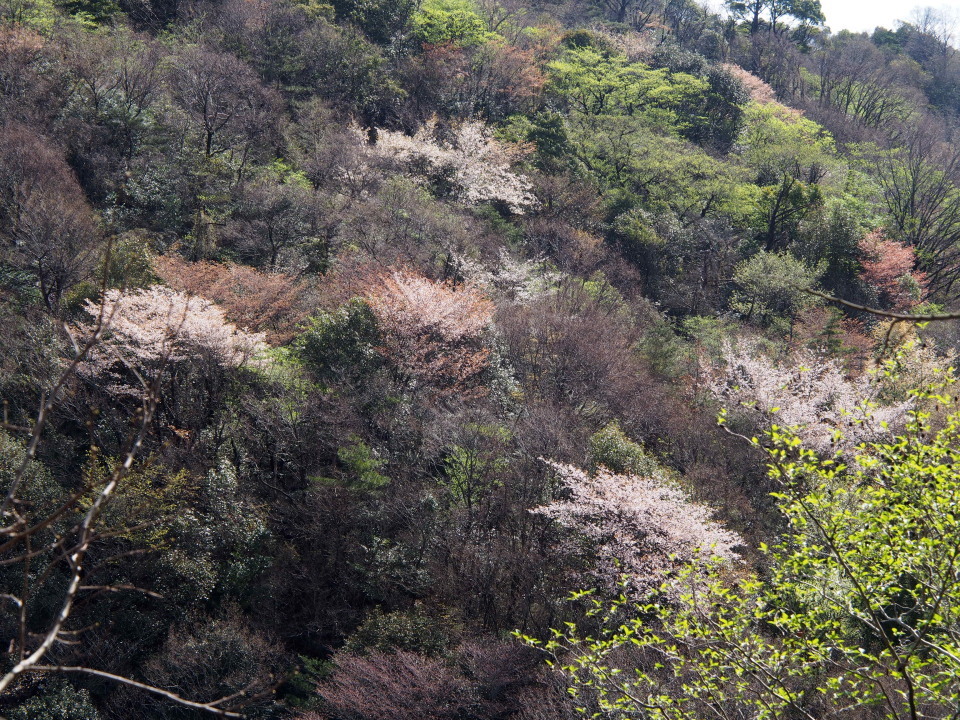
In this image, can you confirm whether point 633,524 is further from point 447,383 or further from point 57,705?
point 57,705

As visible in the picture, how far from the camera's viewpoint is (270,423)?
18.0 metres

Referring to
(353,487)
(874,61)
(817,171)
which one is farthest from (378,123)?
(874,61)

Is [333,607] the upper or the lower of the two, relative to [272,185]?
lower

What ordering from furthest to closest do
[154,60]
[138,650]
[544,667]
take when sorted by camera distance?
[154,60], [138,650], [544,667]

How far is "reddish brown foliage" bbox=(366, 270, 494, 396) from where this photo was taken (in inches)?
816

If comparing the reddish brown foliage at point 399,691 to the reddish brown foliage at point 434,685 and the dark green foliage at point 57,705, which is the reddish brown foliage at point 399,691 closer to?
the reddish brown foliage at point 434,685

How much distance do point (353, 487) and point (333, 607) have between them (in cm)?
252

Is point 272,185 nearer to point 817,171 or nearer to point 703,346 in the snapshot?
point 703,346

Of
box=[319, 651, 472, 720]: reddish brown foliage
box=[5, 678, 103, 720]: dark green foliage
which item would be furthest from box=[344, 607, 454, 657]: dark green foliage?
box=[5, 678, 103, 720]: dark green foliage

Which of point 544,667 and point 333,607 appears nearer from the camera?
point 544,667

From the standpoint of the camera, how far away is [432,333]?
70.4ft

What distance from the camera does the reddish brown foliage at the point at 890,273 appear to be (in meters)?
33.2

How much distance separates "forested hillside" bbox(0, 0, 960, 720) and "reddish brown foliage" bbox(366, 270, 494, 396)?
5.1 inches

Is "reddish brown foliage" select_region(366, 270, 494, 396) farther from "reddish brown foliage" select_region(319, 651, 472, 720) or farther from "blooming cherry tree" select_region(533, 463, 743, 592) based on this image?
"reddish brown foliage" select_region(319, 651, 472, 720)
